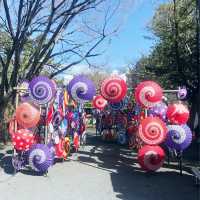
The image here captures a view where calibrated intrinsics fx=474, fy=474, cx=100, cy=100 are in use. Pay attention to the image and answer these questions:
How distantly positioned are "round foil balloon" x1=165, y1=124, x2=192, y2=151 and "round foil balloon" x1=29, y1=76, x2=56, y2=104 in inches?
134

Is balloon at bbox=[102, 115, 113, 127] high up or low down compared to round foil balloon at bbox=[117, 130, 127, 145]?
up

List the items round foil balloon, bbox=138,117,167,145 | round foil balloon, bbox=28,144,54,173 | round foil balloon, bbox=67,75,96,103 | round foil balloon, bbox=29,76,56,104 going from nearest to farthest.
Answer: round foil balloon, bbox=28,144,54,173 → round foil balloon, bbox=29,76,56,104 → round foil balloon, bbox=138,117,167,145 → round foil balloon, bbox=67,75,96,103

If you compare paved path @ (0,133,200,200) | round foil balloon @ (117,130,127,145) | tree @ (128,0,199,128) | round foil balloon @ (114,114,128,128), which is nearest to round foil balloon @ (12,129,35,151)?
paved path @ (0,133,200,200)

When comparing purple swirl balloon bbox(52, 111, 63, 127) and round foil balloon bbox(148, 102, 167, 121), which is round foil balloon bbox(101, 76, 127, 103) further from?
purple swirl balloon bbox(52, 111, 63, 127)

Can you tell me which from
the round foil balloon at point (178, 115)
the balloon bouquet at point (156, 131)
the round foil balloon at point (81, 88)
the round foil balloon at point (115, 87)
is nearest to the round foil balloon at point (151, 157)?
the balloon bouquet at point (156, 131)

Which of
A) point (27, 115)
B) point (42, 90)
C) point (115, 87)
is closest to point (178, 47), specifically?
point (115, 87)

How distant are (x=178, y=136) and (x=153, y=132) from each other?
689 millimetres

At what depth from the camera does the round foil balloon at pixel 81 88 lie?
13.5 metres

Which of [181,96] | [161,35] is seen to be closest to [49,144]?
[181,96]

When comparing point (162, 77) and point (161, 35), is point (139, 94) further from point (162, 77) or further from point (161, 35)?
point (162, 77)

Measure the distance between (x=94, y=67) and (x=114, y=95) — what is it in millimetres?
7510

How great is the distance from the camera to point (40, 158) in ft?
40.5

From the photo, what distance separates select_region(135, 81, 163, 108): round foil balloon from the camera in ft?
43.4

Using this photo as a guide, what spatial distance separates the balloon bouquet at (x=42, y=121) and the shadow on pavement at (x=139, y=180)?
1.59m
